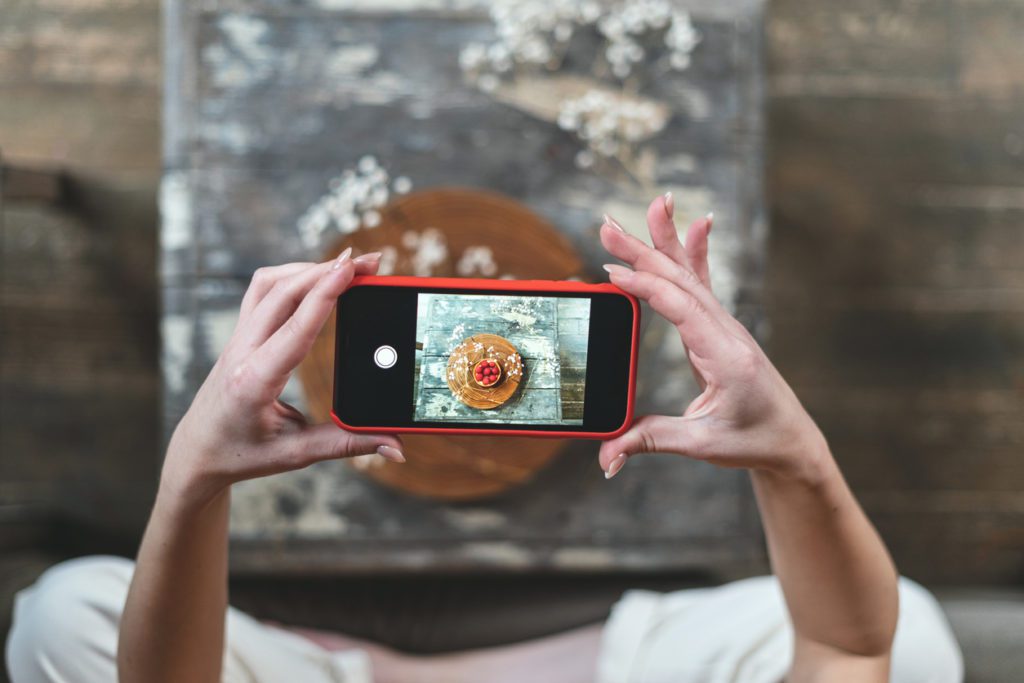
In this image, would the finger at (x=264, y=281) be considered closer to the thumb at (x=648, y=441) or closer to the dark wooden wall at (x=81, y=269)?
the thumb at (x=648, y=441)

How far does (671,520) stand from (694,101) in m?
0.59

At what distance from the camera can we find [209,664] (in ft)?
1.91

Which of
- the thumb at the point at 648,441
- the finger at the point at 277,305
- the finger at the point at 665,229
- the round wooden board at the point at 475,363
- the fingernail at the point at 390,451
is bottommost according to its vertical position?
the fingernail at the point at 390,451

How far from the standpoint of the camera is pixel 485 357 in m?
0.52

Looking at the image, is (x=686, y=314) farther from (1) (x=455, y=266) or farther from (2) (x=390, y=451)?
(1) (x=455, y=266)

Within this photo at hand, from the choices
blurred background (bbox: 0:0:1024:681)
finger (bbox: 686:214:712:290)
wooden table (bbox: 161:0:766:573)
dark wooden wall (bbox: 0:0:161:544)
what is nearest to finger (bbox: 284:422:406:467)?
finger (bbox: 686:214:712:290)

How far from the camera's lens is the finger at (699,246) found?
0.54 m

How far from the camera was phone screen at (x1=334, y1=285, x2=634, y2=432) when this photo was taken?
518 mm

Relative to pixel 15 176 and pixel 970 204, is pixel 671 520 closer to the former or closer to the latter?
pixel 970 204

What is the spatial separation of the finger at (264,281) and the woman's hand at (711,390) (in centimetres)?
21

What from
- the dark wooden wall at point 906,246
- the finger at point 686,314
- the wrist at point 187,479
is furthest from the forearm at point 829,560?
the dark wooden wall at point 906,246

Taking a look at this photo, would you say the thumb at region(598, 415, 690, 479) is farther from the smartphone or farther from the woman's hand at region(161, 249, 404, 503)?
the woman's hand at region(161, 249, 404, 503)

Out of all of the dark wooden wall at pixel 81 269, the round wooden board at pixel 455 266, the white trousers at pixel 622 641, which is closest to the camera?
the white trousers at pixel 622 641

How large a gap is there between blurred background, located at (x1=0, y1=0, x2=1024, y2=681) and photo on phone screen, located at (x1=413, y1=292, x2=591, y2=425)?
663mm
